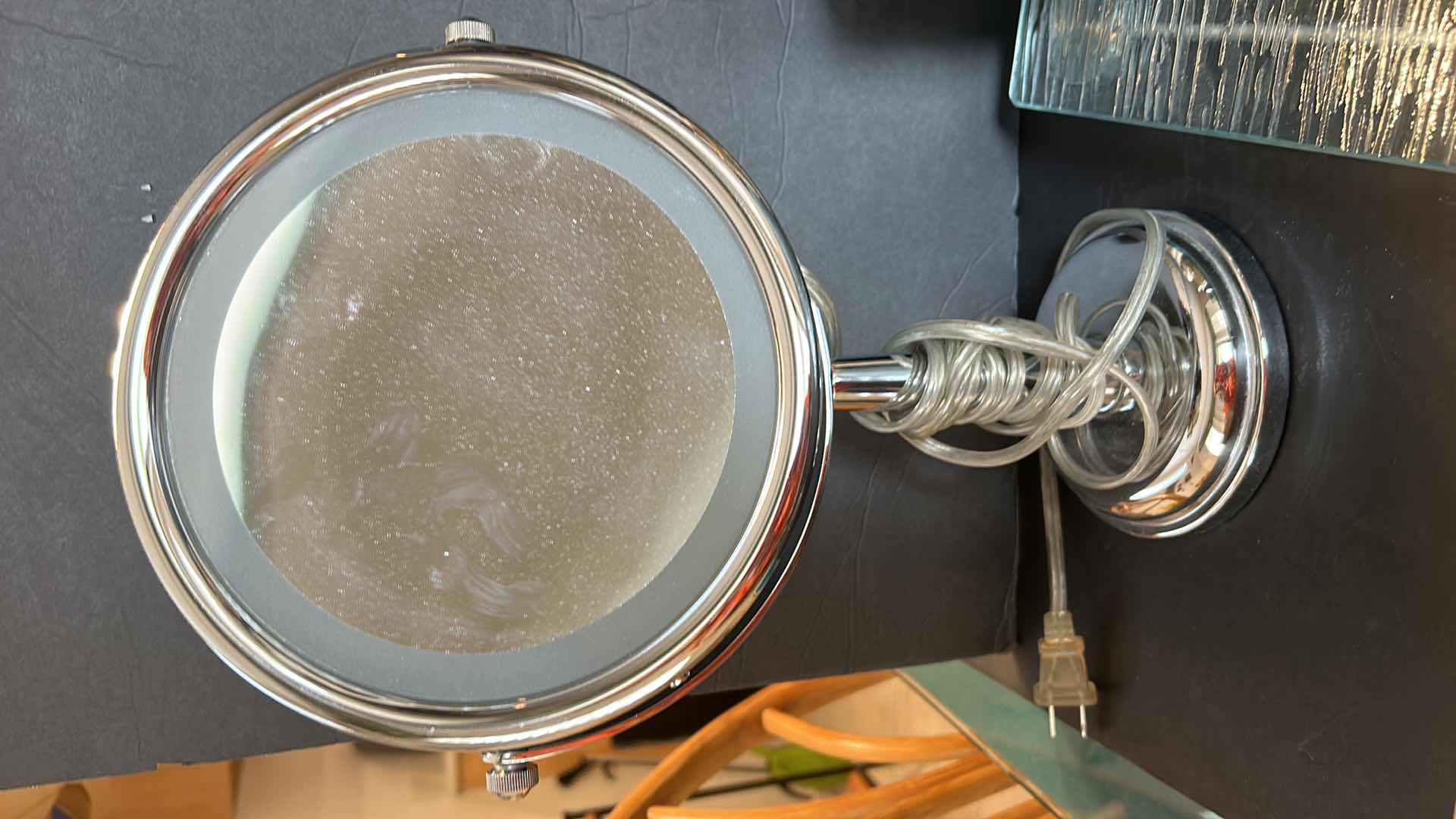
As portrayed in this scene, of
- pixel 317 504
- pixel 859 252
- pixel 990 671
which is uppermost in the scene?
pixel 859 252

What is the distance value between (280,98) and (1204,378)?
0.46 m

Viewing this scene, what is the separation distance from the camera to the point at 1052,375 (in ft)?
1.52

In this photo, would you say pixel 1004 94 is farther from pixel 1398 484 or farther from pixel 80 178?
pixel 80 178

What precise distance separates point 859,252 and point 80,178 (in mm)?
397

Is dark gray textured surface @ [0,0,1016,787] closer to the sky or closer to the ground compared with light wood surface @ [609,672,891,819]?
closer to the sky

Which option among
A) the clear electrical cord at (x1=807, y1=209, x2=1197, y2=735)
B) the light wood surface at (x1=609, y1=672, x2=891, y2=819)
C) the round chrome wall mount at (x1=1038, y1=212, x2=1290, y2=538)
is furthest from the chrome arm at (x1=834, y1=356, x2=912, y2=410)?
the light wood surface at (x1=609, y1=672, x2=891, y2=819)

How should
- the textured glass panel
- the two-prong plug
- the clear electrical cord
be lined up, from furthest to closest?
1. the two-prong plug
2. the clear electrical cord
3. the textured glass panel

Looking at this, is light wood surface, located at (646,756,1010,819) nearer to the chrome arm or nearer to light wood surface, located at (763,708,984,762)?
light wood surface, located at (763,708,984,762)

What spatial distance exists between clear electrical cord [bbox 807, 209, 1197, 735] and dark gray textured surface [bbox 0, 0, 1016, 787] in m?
0.11

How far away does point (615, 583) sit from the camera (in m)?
0.37

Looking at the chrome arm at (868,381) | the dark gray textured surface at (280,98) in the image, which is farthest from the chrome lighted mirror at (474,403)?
the dark gray textured surface at (280,98)

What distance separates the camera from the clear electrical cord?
0.45 metres

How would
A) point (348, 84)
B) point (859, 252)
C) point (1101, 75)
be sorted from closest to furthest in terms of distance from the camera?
point (348, 84) → point (1101, 75) → point (859, 252)

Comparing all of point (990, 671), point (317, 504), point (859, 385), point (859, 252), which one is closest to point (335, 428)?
point (317, 504)
